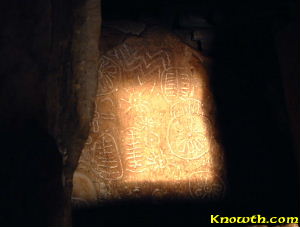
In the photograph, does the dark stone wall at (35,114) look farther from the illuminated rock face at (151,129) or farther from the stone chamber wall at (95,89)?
the illuminated rock face at (151,129)

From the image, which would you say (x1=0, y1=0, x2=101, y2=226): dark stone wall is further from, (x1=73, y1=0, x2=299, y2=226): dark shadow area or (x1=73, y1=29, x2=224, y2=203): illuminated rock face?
(x1=73, y1=0, x2=299, y2=226): dark shadow area

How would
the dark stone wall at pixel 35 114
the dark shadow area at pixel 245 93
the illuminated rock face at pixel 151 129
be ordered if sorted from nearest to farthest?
the dark stone wall at pixel 35 114, the illuminated rock face at pixel 151 129, the dark shadow area at pixel 245 93

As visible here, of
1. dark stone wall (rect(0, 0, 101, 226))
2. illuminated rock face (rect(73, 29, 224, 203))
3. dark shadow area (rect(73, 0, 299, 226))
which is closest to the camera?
dark stone wall (rect(0, 0, 101, 226))

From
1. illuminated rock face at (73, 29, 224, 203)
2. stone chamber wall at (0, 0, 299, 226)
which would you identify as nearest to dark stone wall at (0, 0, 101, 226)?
stone chamber wall at (0, 0, 299, 226)

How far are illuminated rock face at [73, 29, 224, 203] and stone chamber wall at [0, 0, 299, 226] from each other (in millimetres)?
84

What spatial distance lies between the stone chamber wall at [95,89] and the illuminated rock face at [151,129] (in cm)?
8

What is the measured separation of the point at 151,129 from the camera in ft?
7.47

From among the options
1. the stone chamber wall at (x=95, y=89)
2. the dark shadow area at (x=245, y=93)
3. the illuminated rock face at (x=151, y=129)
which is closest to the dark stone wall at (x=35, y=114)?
the stone chamber wall at (x=95, y=89)

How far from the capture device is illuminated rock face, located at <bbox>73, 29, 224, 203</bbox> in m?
2.14


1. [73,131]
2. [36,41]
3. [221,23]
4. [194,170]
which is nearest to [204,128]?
[194,170]

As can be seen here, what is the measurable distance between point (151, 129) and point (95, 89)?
1.26 m

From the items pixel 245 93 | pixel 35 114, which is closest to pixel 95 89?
pixel 35 114

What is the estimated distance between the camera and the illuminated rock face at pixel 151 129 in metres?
2.14

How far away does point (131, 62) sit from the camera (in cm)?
235
